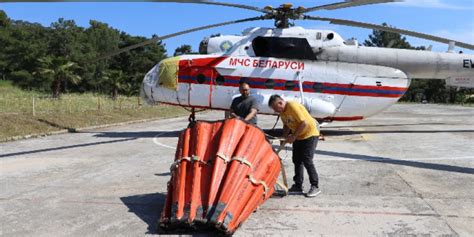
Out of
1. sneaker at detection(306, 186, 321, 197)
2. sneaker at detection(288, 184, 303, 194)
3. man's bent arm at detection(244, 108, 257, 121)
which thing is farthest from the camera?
man's bent arm at detection(244, 108, 257, 121)

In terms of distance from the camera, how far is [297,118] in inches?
239

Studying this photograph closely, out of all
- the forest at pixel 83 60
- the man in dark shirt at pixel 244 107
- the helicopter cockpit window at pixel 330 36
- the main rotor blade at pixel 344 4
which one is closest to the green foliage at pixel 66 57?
the forest at pixel 83 60

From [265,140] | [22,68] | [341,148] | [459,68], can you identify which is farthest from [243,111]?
[22,68]

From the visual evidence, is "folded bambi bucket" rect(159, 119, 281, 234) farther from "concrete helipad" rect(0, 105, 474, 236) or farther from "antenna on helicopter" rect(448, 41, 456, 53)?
"antenna on helicopter" rect(448, 41, 456, 53)

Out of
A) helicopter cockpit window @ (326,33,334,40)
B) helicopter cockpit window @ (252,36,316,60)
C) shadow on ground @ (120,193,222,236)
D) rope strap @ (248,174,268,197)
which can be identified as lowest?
shadow on ground @ (120,193,222,236)

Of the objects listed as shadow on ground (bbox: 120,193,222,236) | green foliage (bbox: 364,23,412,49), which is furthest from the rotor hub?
green foliage (bbox: 364,23,412,49)

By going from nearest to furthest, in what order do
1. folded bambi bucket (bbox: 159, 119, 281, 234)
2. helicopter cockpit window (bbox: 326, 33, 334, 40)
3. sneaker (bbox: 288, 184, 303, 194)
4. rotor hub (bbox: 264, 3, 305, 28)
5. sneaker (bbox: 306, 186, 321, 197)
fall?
folded bambi bucket (bbox: 159, 119, 281, 234)
sneaker (bbox: 306, 186, 321, 197)
sneaker (bbox: 288, 184, 303, 194)
rotor hub (bbox: 264, 3, 305, 28)
helicopter cockpit window (bbox: 326, 33, 334, 40)

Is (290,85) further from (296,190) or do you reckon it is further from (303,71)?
(296,190)

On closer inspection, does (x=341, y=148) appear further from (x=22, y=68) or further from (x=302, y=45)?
(x=22, y=68)

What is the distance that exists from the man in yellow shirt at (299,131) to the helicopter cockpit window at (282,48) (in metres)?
7.43

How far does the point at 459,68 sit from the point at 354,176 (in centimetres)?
847

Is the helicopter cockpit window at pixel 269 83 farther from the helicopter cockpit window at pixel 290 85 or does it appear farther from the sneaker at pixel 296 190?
the sneaker at pixel 296 190

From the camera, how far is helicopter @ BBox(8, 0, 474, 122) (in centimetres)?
1345

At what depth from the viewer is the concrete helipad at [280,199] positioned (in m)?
4.86
